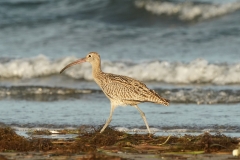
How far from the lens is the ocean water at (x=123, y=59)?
41.1 ft

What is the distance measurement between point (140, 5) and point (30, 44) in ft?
16.4

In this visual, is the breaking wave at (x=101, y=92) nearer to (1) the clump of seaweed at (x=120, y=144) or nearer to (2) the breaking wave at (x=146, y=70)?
(2) the breaking wave at (x=146, y=70)

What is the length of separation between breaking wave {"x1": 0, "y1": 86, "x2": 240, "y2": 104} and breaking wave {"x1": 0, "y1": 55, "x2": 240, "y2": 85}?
1.27 meters

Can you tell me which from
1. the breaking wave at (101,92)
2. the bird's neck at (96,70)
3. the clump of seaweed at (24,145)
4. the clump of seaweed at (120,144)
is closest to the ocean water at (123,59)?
the breaking wave at (101,92)

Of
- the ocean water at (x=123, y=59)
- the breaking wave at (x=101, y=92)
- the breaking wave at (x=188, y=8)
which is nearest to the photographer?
the ocean water at (x=123, y=59)

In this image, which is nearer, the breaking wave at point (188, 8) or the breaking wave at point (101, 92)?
the breaking wave at point (101, 92)

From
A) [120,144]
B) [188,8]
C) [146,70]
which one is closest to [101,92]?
[146,70]

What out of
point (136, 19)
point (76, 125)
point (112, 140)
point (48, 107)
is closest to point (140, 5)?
point (136, 19)

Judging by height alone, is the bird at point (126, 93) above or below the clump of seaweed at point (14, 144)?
above

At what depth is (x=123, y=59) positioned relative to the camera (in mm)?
18406

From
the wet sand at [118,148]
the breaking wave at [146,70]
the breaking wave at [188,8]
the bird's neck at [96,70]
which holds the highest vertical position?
the breaking wave at [188,8]

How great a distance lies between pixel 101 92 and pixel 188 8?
8863mm

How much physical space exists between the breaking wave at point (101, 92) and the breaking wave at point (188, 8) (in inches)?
305

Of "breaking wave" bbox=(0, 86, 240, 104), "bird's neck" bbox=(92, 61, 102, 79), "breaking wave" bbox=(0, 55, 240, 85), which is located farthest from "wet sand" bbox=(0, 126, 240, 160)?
"breaking wave" bbox=(0, 55, 240, 85)
